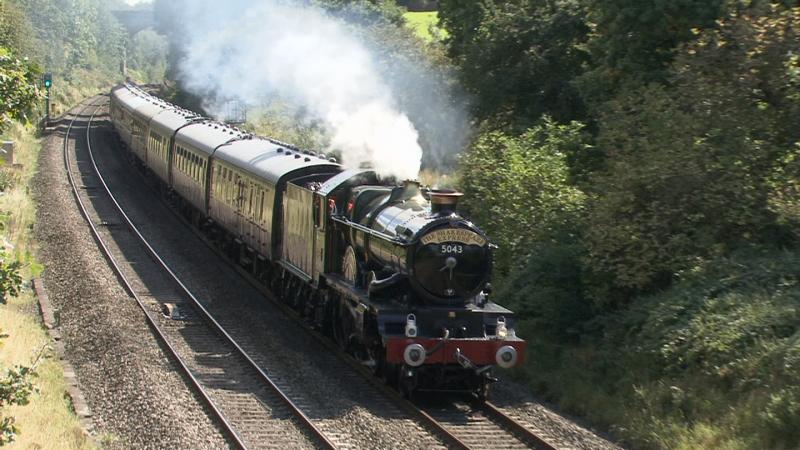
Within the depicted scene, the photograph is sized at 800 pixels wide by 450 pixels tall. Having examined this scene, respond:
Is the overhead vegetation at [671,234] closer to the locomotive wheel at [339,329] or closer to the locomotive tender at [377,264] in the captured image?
the locomotive tender at [377,264]

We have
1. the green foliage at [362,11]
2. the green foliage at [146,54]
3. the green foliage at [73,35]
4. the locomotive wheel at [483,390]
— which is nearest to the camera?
the locomotive wheel at [483,390]

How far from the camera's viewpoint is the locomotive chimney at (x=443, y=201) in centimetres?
1393

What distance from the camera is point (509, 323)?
47.0 ft

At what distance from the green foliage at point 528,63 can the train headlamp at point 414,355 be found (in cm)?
1438

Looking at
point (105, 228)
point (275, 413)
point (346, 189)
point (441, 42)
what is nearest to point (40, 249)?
point (105, 228)

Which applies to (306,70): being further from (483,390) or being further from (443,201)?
(483,390)

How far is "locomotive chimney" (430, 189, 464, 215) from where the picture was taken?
13930 mm

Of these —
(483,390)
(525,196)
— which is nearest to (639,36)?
(525,196)

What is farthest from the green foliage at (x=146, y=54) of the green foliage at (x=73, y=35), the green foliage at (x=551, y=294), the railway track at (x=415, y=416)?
the railway track at (x=415, y=416)

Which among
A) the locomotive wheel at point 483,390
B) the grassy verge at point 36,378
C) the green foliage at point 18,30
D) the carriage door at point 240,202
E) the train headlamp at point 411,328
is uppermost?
the green foliage at point 18,30

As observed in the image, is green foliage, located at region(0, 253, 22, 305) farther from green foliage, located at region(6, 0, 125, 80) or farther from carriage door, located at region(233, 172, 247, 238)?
green foliage, located at region(6, 0, 125, 80)

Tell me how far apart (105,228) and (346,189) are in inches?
581

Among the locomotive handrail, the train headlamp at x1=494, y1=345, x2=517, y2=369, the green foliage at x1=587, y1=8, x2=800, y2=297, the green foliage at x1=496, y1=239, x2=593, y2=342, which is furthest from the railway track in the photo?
the green foliage at x1=587, y1=8, x2=800, y2=297

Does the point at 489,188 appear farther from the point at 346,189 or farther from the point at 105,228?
the point at 105,228
